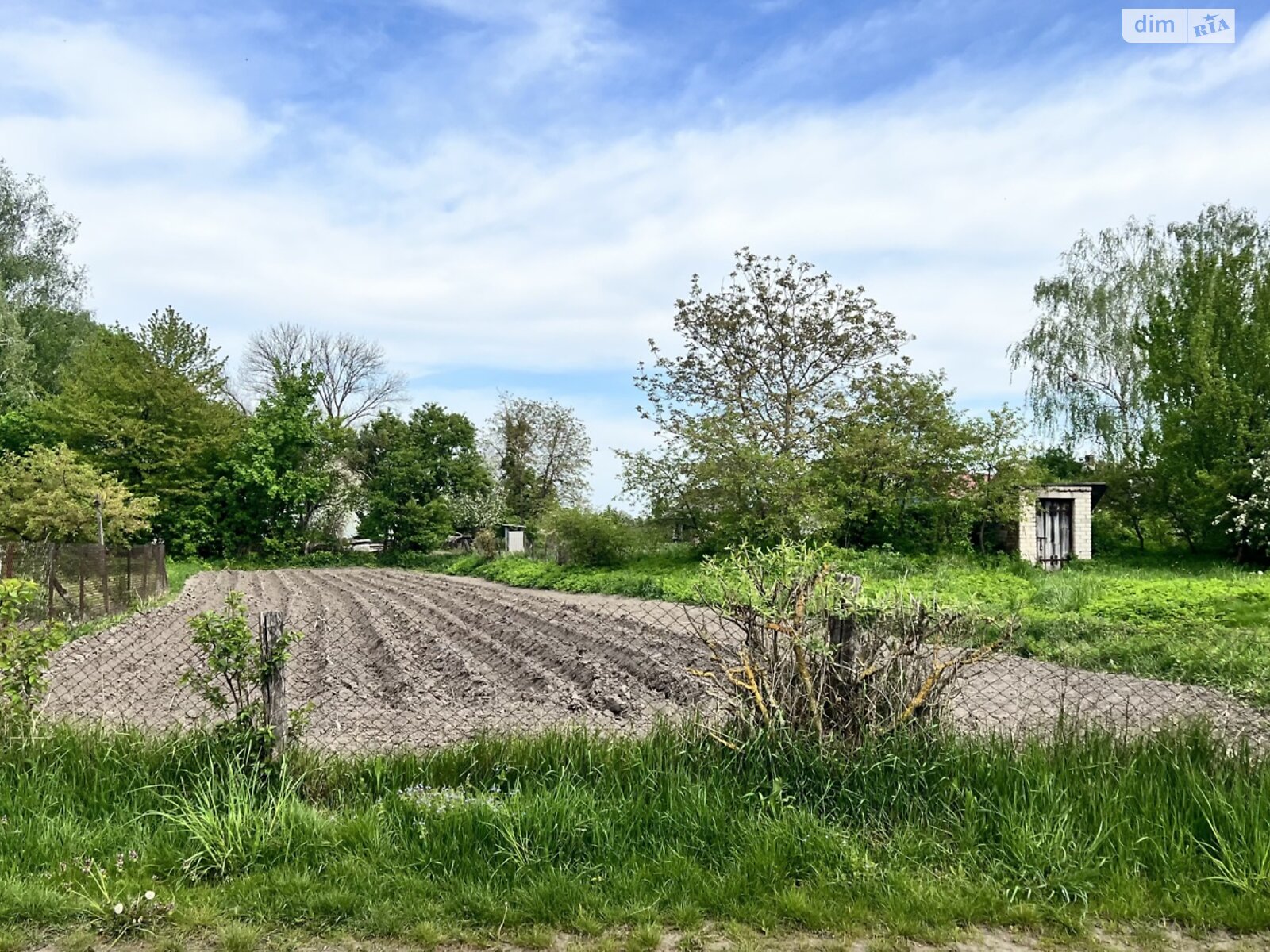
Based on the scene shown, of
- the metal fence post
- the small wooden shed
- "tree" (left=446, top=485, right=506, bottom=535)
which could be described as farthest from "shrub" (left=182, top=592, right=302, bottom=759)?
"tree" (left=446, top=485, right=506, bottom=535)

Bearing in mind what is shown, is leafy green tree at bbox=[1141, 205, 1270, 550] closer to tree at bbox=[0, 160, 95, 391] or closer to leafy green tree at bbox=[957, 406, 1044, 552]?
leafy green tree at bbox=[957, 406, 1044, 552]

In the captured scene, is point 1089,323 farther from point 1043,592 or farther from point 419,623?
point 419,623

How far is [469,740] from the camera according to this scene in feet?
14.5

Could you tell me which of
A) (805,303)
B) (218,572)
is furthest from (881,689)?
(218,572)

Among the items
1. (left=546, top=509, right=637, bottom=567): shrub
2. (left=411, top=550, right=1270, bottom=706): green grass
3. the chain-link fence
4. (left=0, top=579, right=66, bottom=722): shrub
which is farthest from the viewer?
(left=546, top=509, right=637, bottom=567): shrub

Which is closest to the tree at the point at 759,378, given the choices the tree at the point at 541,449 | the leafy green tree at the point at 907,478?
the leafy green tree at the point at 907,478

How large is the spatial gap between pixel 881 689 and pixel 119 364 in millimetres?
35729

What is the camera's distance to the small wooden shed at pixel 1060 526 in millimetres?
22734

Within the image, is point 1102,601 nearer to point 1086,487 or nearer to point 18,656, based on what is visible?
point 1086,487

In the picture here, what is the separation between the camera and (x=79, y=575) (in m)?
12.8

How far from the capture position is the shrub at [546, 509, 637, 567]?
23.0m

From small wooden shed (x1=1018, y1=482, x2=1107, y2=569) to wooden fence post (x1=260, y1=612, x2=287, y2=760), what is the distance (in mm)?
22274

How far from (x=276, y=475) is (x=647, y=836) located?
3733 cm

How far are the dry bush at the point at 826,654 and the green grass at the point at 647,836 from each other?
18 cm
